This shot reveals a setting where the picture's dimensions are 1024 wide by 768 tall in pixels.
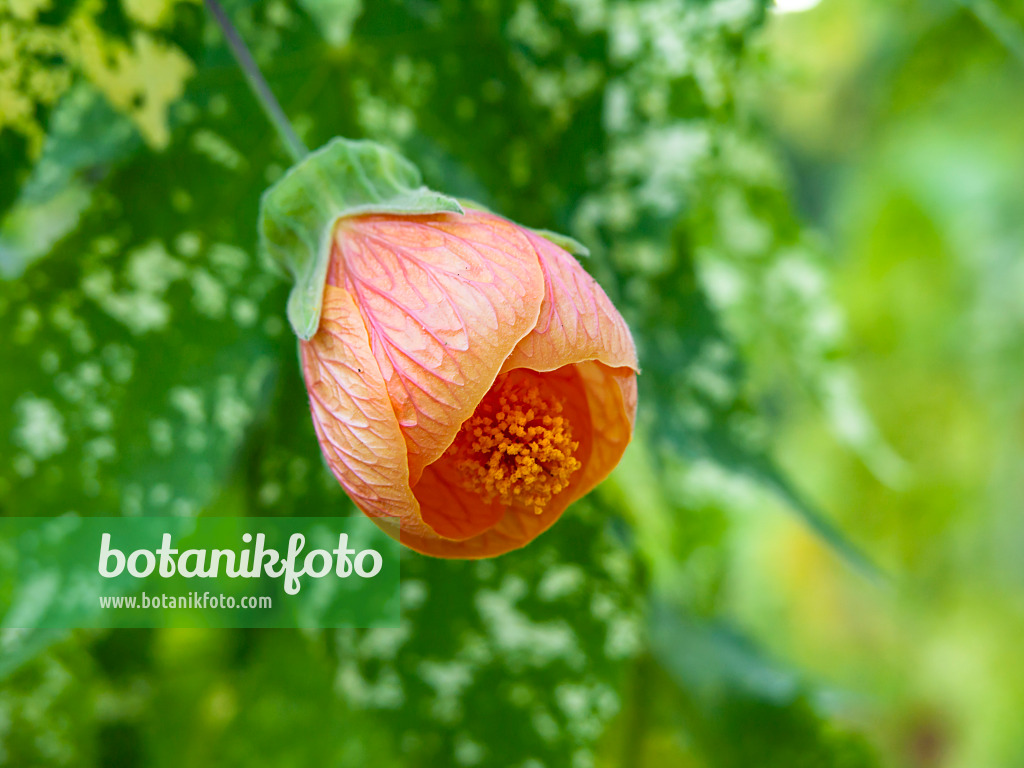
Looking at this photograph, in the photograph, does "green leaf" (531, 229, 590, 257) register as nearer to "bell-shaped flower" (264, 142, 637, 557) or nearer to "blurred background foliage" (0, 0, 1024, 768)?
"bell-shaped flower" (264, 142, 637, 557)

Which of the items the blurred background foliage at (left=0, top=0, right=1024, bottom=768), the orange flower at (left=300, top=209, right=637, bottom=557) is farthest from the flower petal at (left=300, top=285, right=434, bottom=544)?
the blurred background foliage at (left=0, top=0, right=1024, bottom=768)

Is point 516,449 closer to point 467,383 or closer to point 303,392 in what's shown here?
point 467,383

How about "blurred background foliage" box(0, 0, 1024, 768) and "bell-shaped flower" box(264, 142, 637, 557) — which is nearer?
"bell-shaped flower" box(264, 142, 637, 557)

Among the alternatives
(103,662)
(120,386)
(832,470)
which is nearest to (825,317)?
(120,386)

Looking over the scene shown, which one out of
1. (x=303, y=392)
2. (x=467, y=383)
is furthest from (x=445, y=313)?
(x=303, y=392)

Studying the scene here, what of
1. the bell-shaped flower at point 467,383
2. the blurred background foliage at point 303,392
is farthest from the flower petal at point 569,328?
the blurred background foliage at point 303,392

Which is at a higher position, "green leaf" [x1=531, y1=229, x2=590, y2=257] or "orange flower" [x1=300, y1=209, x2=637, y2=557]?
"green leaf" [x1=531, y1=229, x2=590, y2=257]

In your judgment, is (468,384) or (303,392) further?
(303,392)

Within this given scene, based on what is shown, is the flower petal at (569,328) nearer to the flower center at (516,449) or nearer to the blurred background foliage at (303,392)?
the flower center at (516,449)

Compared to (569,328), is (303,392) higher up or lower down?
lower down
